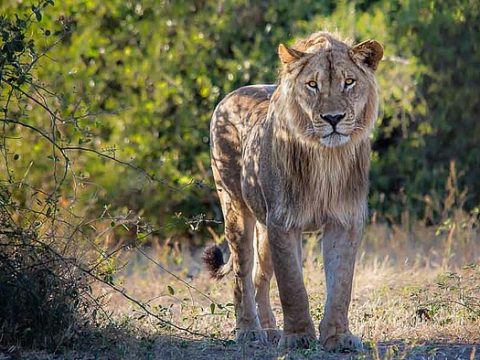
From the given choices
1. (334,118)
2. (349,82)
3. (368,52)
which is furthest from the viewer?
(368,52)

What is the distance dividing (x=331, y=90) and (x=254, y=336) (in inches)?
56.9

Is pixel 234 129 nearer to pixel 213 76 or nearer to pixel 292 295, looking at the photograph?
pixel 292 295

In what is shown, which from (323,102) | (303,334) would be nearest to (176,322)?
(303,334)

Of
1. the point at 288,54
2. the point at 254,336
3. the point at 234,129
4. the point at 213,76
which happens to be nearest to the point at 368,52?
the point at 288,54

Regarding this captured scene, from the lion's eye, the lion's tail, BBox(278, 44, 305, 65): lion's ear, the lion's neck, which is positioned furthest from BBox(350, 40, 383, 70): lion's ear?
the lion's tail

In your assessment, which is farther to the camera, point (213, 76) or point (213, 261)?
point (213, 76)

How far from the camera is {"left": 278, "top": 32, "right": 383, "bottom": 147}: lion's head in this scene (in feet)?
16.9

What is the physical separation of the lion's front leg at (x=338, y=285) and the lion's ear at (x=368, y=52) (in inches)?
30.2

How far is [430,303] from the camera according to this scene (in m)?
6.20

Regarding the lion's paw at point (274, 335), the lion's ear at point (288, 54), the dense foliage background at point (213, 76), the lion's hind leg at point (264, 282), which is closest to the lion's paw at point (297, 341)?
the lion's paw at point (274, 335)

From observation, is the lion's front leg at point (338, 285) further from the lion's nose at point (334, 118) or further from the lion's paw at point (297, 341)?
the lion's nose at point (334, 118)

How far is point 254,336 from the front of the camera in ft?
19.5

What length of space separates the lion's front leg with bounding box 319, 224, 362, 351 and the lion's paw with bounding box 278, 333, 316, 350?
6cm

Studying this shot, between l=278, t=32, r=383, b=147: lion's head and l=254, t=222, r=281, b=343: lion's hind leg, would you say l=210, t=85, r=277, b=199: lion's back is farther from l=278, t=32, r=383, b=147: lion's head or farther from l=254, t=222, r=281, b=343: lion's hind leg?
l=278, t=32, r=383, b=147: lion's head
